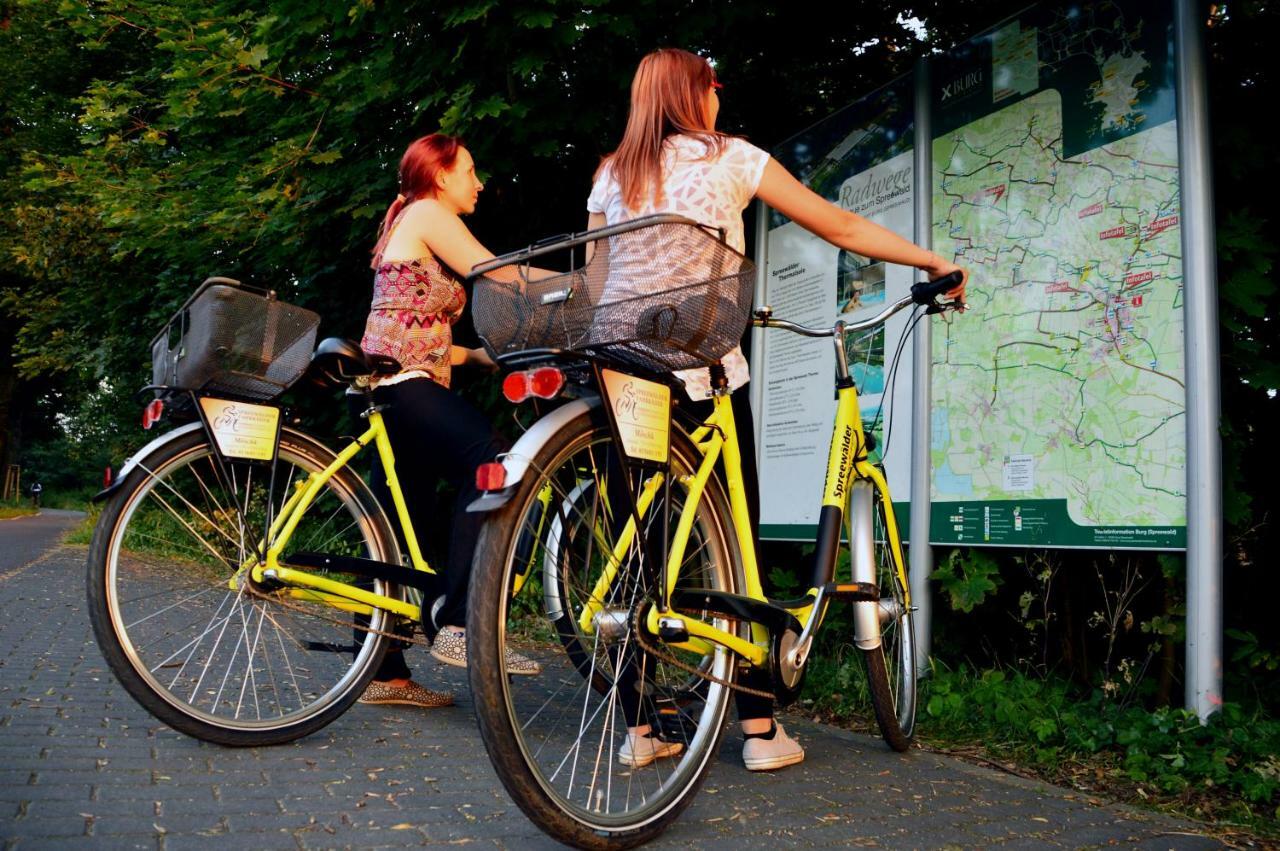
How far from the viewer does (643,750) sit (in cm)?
302

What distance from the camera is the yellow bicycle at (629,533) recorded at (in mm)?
2389

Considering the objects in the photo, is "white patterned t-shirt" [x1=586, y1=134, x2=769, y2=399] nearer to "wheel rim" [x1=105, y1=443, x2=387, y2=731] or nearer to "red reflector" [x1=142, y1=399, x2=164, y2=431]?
"wheel rim" [x1=105, y1=443, x2=387, y2=731]

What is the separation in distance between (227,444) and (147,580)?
0.53 metres

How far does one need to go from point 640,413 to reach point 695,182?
0.76 m

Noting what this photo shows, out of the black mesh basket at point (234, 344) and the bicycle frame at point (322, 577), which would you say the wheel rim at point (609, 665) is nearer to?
the bicycle frame at point (322, 577)

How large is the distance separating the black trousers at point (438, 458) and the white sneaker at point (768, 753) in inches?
37.9

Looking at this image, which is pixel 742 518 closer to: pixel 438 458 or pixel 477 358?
pixel 438 458

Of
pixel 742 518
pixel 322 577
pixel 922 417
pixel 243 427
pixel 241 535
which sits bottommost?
pixel 322 577

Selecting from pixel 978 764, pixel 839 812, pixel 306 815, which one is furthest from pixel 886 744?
pixel 306 815

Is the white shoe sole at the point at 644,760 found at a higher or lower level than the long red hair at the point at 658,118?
lower

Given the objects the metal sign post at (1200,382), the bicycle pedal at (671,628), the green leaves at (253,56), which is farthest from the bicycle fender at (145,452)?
the green leaves at (253,56)

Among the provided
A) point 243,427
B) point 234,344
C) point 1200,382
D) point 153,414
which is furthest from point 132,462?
point 1200,382

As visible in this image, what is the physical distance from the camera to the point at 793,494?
5.26 meters

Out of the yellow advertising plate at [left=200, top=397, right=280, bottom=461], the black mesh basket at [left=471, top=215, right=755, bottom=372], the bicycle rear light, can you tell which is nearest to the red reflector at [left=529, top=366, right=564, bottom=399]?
the bicycle rear light
